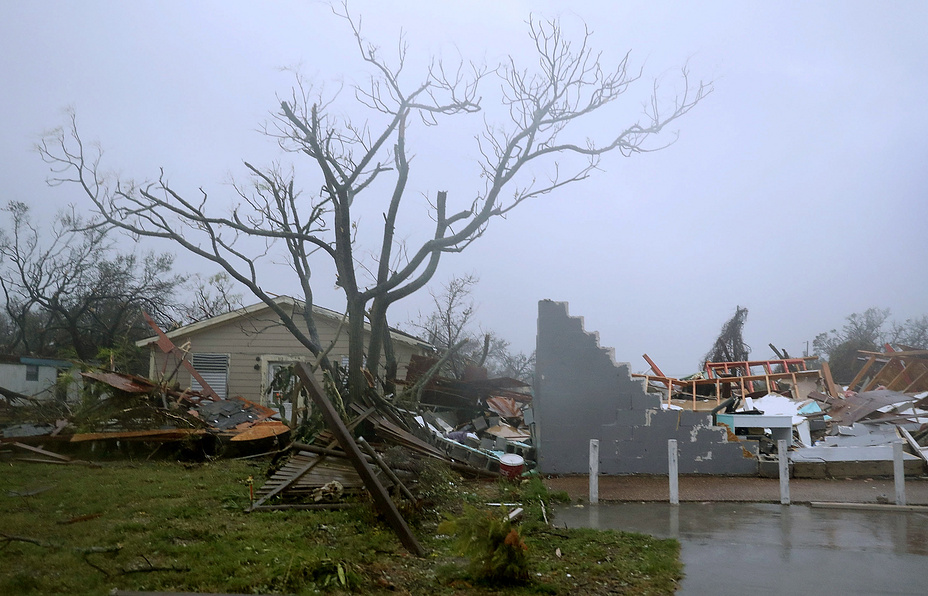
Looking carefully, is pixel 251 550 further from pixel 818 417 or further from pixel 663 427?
pixel 818 417

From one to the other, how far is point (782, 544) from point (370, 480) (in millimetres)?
4093

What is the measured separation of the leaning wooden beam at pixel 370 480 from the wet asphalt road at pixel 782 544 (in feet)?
7.75

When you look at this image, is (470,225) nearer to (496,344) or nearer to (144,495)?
(144,495)

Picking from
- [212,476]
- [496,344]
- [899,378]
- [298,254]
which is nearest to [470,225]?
[298,254]

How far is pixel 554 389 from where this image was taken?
→ 12016 mm

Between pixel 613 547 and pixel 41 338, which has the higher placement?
pixel 41 338

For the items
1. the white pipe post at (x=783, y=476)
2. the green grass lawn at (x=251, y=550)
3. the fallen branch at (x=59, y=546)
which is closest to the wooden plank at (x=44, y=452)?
the green grass lawn at (x=251, y=550)

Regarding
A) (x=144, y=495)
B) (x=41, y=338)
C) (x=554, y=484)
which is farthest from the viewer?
(x=41, y=338)

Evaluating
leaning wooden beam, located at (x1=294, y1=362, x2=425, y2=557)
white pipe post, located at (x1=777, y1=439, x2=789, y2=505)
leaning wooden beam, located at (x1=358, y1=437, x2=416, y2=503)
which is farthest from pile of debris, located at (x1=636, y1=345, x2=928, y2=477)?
leaning wooden beam, located at (x1=294, y1=362, x2=425, y2=557)

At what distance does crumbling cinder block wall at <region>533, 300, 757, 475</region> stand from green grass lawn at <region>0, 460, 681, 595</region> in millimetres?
2844

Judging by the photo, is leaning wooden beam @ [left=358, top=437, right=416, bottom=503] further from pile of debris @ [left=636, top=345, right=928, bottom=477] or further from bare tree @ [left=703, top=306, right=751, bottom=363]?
bare tree @ [left=703, top=306, right=751, bottom=363]

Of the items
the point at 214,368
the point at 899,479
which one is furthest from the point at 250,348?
the point at 899,479

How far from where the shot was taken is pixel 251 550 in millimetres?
6047

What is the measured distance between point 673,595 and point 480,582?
1463mm
